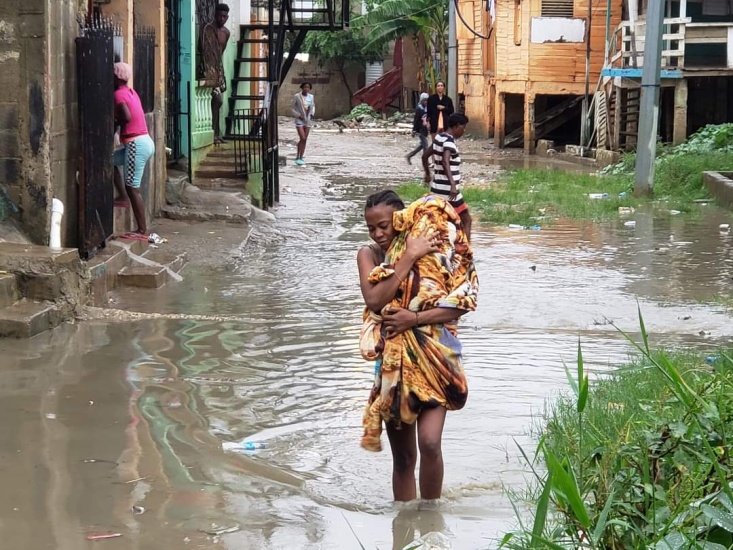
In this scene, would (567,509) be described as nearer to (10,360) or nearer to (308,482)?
(308,482)

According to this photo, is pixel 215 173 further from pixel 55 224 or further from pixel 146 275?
pixel 55 224

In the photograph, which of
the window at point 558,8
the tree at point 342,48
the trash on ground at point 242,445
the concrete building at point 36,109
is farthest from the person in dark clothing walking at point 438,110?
the tree at point 342,48

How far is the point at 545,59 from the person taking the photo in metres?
30.5

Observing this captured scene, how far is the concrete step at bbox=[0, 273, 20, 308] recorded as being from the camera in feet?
25.5

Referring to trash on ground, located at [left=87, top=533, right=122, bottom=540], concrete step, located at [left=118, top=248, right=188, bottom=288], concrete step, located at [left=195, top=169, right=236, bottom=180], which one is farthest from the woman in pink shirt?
trash on ground, located at [left=87, top=533, right=122, bottom=540]

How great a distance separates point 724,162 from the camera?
1862 cm

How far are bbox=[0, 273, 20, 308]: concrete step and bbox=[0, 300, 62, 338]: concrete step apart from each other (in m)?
0.04

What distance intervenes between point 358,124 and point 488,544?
3744cm

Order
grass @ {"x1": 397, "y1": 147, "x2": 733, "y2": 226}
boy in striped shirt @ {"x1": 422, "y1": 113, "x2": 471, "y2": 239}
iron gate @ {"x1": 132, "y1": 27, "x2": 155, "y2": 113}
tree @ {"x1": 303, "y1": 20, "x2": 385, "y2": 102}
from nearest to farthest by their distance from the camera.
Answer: boy in striped shirt @ {"x1": 422, "y1": 113, "x2": 471, "y2": 239} < iron gate @ {"x1": 132, "y1": 27, "x2": 155, "y2": 113} < grass @ {"x1": 397, "y1": 147, "x2": 733, "y2": 226} < tree @ {"x1": 303, "y1": 20, "x2": 385, "y2": 102}

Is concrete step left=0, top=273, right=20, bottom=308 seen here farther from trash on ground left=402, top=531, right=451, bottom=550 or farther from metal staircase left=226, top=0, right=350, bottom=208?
metal staircase left=226, top=0, right=350, bottom=208

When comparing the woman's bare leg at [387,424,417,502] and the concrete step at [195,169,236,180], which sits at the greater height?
the concrete step at [195,169,236,180]

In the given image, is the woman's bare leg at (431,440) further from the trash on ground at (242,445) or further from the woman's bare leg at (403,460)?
the trash on ground at (242,445)

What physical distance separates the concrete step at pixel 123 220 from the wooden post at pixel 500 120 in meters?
21.4

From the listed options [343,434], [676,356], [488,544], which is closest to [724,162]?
[676,356]
